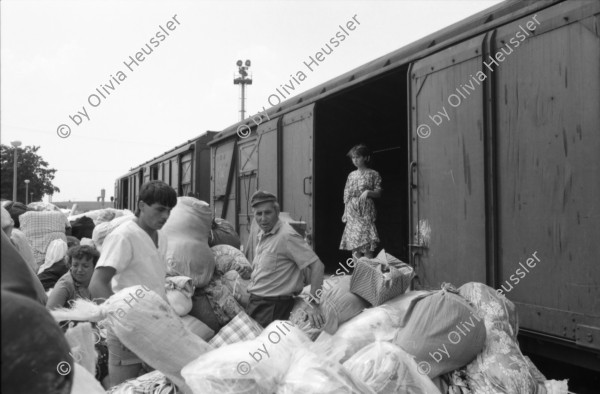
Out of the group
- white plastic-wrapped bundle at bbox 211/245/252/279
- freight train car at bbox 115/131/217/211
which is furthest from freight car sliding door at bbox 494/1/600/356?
freight train car at bbox 115/131/217/211

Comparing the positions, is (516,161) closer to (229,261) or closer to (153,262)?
(153,262)

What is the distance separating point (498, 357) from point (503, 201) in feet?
2.98

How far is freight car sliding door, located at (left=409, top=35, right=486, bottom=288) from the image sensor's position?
3.08 meters

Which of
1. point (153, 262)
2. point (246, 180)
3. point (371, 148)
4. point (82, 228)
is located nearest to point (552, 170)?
point (153, 262)

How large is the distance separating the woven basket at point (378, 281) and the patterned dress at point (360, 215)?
182 centimetres

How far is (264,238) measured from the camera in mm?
3451

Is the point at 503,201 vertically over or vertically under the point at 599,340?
over

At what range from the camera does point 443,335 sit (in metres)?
2.52

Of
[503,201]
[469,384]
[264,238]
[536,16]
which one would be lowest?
[469,384]

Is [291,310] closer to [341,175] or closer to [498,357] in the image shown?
[498,357]

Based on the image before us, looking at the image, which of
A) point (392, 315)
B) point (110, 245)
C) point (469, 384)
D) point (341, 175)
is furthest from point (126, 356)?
point (341, 175)

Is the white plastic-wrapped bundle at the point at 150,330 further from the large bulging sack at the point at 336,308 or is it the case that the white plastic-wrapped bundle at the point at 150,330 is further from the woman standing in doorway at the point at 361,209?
the woman standing in doorway at the point at 361,209

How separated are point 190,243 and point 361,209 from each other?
6.49 feet

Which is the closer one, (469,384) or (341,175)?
(469,384)
